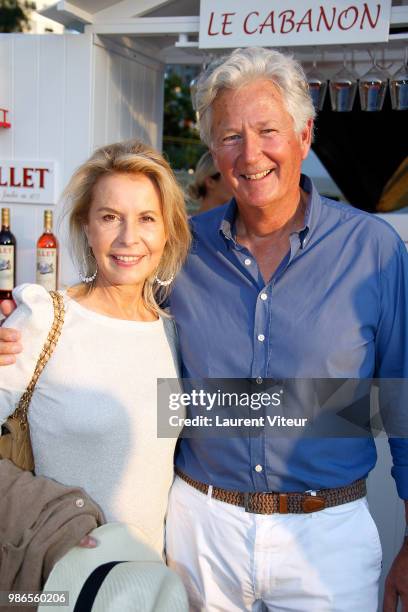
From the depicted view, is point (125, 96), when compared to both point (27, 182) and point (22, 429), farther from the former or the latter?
point (22, 429)

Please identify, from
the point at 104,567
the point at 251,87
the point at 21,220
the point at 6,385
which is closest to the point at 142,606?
the point at 104,567

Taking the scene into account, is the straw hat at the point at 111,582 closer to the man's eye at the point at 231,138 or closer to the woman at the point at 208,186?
the man's eye at the point at 231,138

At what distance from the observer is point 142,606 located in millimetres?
1443

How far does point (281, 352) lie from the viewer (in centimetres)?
178

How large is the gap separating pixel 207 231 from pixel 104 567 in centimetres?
99

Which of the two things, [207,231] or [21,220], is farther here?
[21,220]

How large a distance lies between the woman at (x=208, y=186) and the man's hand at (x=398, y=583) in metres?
2.70

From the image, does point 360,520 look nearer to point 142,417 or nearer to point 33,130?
point 142,417

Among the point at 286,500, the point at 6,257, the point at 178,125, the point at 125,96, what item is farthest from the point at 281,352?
the point at 178,125

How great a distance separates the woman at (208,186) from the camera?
4238mm

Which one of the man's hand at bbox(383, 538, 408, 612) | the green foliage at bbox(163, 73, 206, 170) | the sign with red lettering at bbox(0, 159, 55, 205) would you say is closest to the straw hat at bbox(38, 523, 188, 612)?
the man's hand at bbox(383, 538, 408, 612)

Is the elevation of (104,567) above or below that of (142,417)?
below

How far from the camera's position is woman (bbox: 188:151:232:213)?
13.9 feet

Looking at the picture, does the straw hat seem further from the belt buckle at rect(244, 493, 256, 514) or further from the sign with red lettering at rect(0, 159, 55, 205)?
the sign with red lettering at rect(0, 159, 55, 205)
